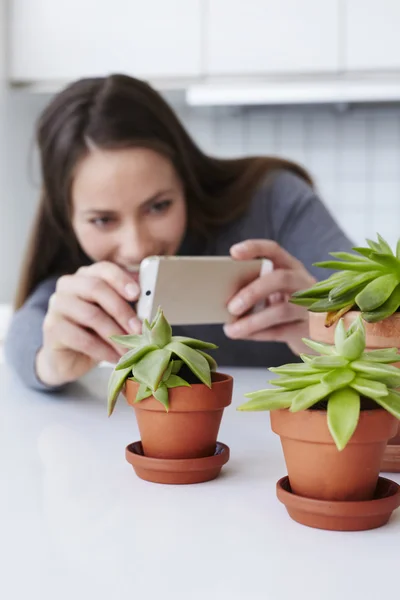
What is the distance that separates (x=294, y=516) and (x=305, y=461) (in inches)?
1.9

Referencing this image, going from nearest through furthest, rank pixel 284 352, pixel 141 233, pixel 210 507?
pixel 210 507, pixel 141 233, pixel 284 352

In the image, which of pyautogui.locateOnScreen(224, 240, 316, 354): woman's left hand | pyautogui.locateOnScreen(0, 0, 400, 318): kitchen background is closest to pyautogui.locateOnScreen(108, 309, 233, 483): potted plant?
pyautogui.locateOnScreen(224, 240, 316, 354): woman's left hand

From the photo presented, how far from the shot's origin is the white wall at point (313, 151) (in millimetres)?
2836

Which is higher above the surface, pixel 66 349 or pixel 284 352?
pixel 66 349

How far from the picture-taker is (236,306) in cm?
112

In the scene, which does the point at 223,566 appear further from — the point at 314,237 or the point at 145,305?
the point at 314,237

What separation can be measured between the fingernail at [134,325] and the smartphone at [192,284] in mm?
14

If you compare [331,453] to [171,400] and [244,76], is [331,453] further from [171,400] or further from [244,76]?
[244,76]

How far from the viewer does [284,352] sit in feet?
5.46

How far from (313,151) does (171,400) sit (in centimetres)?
246

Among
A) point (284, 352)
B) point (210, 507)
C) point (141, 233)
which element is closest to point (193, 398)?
point (210, 507)

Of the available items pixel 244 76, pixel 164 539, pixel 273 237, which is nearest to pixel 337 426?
pixel 164 539

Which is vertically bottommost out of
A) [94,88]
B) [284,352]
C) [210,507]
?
[284,352]

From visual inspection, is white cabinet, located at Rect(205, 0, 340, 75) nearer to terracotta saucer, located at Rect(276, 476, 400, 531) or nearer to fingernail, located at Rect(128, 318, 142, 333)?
fingernail, located at Rect(128, 318, 142, 333)
